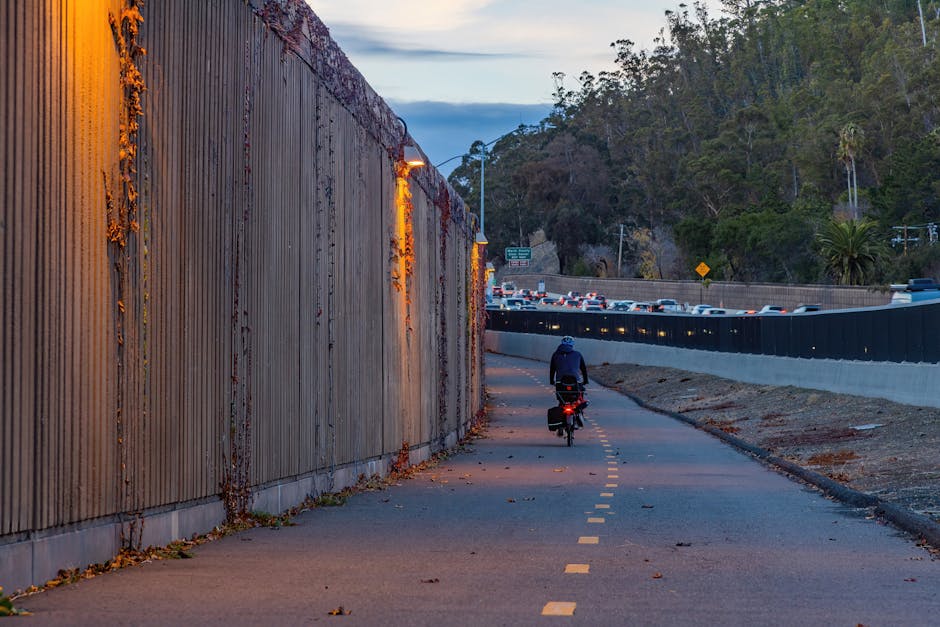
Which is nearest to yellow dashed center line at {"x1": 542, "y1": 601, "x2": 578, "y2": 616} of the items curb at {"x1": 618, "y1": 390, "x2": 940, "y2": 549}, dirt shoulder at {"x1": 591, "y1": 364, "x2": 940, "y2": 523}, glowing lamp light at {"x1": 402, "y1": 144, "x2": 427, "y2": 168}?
curb at {"x1": 618, "y1": 390, "x2": 940, "y2": 549}

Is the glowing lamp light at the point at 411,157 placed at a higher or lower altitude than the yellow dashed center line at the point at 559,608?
higher

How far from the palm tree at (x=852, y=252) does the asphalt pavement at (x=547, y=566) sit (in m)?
76.7

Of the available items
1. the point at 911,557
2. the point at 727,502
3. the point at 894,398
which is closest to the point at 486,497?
the point at 727,502

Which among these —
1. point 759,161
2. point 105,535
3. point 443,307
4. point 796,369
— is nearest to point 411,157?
point 443,307

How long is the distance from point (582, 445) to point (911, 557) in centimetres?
1847

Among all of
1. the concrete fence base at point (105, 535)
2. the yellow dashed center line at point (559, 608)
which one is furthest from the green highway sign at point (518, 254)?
the yellow dashed center line at point (559, 608)

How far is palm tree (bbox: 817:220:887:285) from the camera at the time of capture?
315 feet

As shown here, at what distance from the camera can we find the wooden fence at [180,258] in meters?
9.97

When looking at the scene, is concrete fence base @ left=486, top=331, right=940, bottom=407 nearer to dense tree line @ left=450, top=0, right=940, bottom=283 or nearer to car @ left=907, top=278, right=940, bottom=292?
car @ left=907, top=278, right=940, bottom=292

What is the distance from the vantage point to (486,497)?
19.3 m

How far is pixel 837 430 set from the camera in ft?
101

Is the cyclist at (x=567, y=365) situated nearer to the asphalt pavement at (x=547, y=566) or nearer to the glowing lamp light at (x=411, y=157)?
the glowing lamp light at (x=411, y=157)

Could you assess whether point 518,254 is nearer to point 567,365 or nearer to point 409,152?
point 567,365

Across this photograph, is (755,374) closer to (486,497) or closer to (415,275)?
(415,275)
